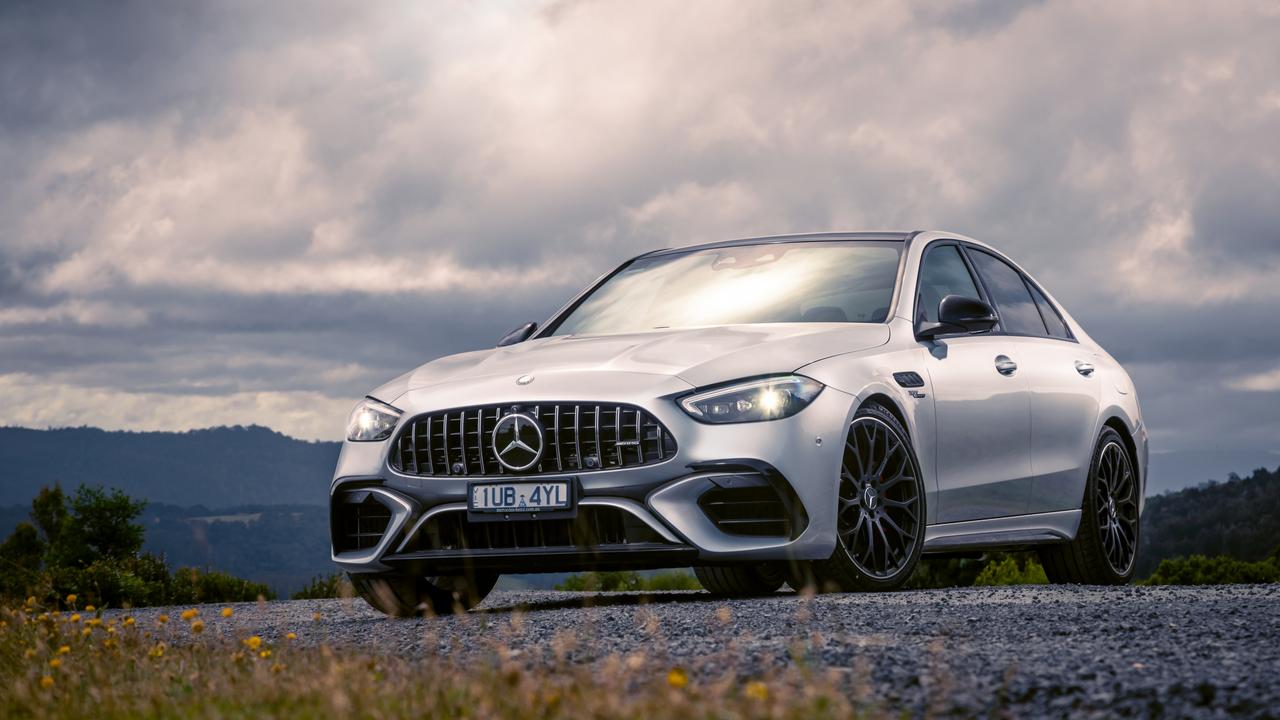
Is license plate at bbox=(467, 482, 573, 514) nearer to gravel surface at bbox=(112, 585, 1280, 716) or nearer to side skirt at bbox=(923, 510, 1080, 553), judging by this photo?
gravel surface at bbox=(112, 585, 1280, 716)

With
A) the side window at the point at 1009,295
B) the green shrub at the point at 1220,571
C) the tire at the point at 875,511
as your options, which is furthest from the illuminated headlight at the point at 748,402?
the green shrub at the point at 1220,571

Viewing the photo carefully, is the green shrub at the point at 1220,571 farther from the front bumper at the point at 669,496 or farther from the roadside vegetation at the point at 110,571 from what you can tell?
the roadside vegetation at the point at 110,571

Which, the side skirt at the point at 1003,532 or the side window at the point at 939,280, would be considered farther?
the side window at the point at 939,280

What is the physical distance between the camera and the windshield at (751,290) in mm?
7305

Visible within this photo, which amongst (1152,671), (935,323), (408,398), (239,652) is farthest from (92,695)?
(935,323)

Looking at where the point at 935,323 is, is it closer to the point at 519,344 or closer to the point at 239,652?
the point at 519,344

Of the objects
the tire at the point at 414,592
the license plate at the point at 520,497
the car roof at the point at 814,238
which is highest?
the car roof at the point at 814,238

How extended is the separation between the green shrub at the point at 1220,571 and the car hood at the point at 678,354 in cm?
810

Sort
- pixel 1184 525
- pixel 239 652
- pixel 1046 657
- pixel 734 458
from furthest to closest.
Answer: pixel 1184 525, pixel 734 458, pixel 239 652, pixel 1046 657

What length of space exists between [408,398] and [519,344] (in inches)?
39.4

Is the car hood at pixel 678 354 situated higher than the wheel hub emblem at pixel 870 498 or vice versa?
the car hood at pixel 678 354

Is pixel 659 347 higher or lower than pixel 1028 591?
higher

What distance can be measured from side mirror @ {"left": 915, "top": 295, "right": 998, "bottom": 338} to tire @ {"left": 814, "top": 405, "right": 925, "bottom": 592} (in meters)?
0.66

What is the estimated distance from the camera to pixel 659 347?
657 centimetres
